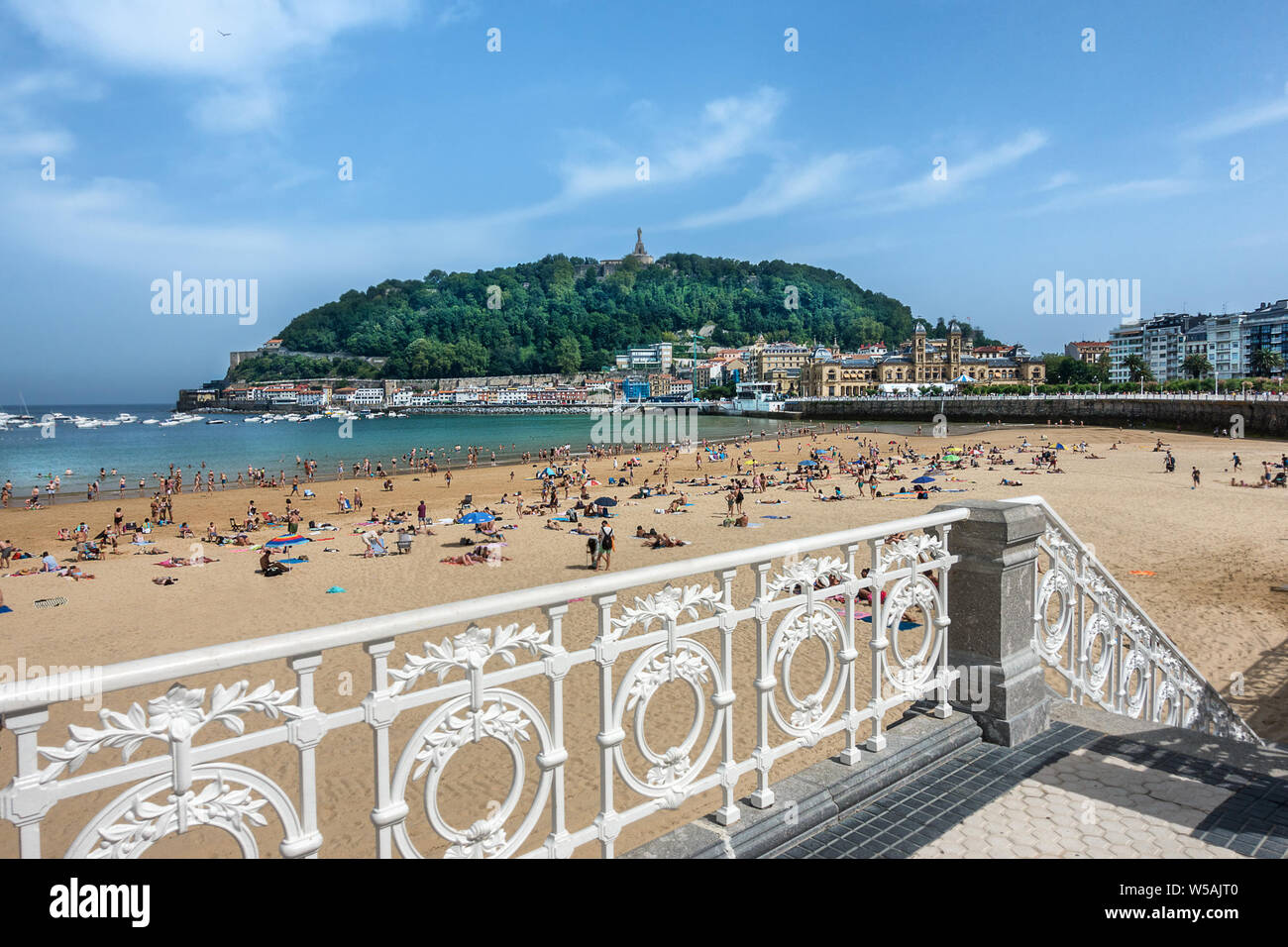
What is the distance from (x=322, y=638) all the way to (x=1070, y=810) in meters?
3.40

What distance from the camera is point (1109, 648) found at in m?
→ 5.72

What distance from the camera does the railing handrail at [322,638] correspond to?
1657mm

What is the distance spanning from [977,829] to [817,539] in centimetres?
143

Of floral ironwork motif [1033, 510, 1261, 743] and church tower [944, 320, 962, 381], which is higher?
church tower [944, 320, 962, 381]

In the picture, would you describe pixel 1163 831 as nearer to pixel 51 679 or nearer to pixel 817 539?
pixel 817 539

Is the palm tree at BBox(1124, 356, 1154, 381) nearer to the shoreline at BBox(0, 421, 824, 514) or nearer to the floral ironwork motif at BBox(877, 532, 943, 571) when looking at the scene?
the shoreline at BBox(0, 421, 824, 514)

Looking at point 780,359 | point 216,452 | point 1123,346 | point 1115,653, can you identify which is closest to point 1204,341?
point 1123,346

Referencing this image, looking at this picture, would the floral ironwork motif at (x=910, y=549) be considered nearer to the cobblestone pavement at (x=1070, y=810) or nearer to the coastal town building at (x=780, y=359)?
the cobblestone pavement at (x=1070, y=810)

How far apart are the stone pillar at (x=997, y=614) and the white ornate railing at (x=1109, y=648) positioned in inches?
8.1

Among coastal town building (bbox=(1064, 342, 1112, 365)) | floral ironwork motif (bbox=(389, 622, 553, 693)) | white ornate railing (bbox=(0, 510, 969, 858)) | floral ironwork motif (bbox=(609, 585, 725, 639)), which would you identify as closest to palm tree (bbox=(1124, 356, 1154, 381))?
coastal town building (bbox=(1064, 342, 1112, 365))

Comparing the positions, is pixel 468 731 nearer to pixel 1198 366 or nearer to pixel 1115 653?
pixel 1115 653

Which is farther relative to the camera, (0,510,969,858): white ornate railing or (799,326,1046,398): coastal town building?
(799,326,1046,398): coastal town building

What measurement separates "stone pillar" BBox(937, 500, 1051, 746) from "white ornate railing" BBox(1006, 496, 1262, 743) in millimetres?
205

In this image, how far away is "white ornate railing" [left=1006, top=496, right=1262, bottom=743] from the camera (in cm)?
505
